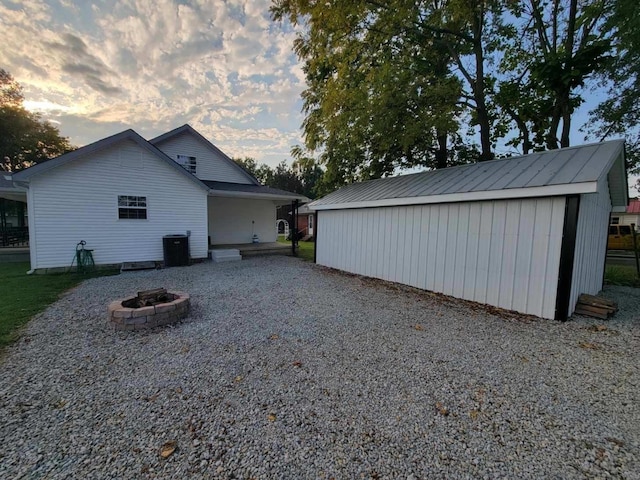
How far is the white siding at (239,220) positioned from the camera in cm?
1380

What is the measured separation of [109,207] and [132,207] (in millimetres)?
629

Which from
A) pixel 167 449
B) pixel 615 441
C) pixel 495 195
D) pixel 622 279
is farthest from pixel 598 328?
pixel 622 279

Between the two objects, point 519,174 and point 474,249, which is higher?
point 519,174

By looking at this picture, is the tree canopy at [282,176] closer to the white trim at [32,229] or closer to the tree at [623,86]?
the tree at [623,86]

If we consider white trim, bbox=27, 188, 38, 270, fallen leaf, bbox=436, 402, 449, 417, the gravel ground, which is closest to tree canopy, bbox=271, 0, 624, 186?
the gravel ground

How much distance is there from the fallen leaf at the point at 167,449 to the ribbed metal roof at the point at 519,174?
5.98 meters

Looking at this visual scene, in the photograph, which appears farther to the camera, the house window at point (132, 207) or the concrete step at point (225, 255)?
the concrete step at point (225, 255)

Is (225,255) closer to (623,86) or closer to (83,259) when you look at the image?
(83,259)

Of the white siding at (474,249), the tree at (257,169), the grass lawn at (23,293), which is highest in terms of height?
the tree at (257,169)

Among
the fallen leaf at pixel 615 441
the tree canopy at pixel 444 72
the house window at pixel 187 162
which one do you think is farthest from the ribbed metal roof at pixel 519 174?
the house window at pixel 187 162

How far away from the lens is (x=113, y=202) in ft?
29.2

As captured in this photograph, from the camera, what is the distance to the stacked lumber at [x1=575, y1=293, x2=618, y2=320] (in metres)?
4.82

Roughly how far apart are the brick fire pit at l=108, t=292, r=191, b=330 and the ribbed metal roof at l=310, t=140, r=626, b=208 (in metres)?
5.63

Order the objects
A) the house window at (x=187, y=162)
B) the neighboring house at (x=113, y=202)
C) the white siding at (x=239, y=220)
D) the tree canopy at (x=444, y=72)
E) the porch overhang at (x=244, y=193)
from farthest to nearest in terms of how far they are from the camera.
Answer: the white siding at (x=239, y=220) → the house window at (x=187, y=162) → the porch overhang at (x=244, y=193) → the tree canopy at (x=444, y=72) → the neighboring house at (x=113, y=202)
